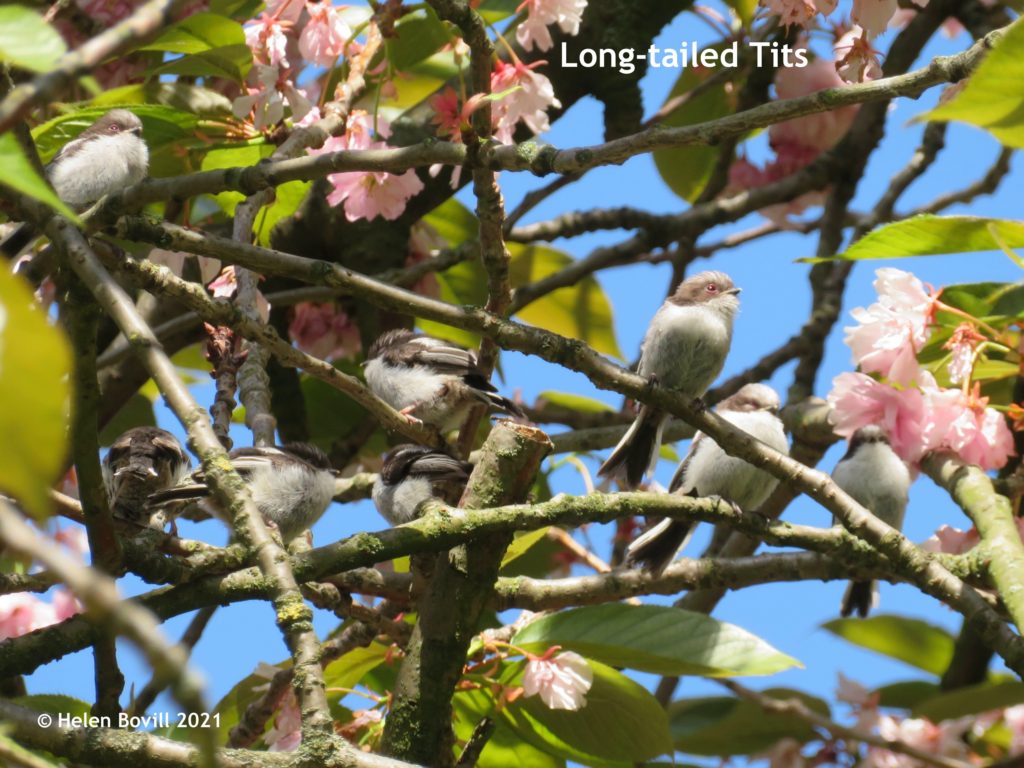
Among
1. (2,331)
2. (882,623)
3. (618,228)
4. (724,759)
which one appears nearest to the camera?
(2,331)

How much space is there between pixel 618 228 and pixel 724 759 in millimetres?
2396

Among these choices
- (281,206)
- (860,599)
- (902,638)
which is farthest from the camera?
(860,599)

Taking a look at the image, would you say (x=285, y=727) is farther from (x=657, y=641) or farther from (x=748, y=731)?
(x=748, y=731)

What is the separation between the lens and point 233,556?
246 cm

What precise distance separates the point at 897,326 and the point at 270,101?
1916 mm

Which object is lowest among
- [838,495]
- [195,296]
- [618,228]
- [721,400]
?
[838,495]

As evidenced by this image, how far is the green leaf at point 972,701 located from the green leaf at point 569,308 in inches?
90.3

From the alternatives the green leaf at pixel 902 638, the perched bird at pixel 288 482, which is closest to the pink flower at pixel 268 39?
the perched bird at pixel 288 482

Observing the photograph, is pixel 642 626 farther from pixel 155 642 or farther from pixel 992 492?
pixel 155 642

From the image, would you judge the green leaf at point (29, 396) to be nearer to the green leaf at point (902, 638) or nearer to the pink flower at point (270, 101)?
the pink flower at point (270, 101)

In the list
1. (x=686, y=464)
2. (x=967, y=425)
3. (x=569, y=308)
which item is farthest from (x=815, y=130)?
(x=967, y=425)

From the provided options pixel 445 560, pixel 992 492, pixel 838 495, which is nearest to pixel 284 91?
pixel 445 560

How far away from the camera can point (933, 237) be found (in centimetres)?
308

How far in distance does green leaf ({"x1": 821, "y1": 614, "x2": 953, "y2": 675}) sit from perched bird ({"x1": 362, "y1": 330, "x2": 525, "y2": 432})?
61.6 inches
